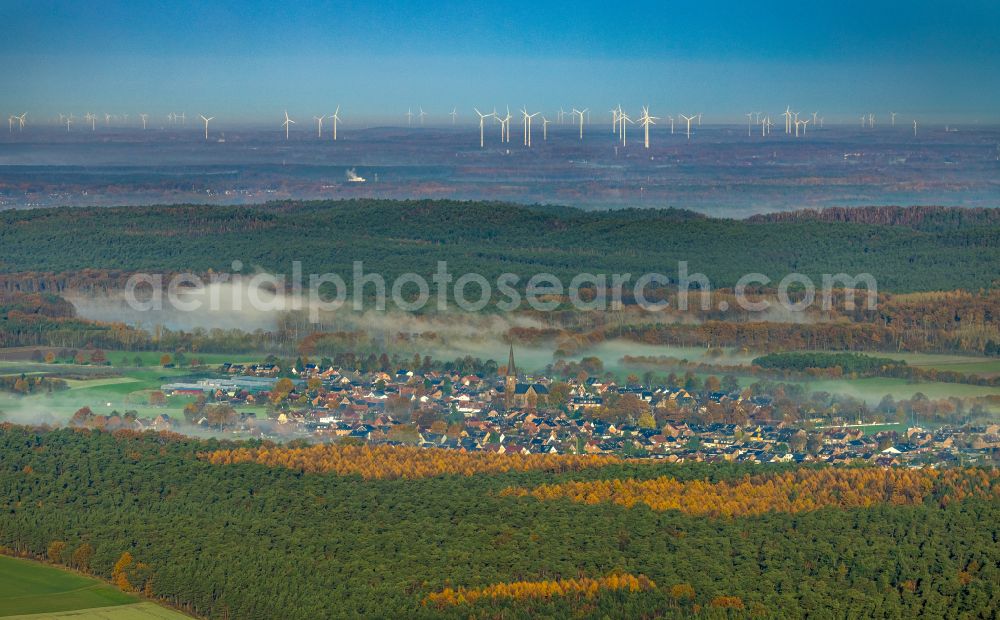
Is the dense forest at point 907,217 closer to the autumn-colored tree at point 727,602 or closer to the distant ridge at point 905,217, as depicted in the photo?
the distant ridge at point 905,217

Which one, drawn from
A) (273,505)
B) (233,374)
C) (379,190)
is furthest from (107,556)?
(379,190)

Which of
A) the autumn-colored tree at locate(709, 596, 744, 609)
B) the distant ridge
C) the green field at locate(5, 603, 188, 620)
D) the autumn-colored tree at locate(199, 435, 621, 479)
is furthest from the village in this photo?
the distant ridge

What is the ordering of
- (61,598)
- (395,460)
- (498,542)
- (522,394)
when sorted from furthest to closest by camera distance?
(522,394) → (395,460) → (498,542) → (61,598)

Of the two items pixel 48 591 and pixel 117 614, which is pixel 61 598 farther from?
pixel 117 614

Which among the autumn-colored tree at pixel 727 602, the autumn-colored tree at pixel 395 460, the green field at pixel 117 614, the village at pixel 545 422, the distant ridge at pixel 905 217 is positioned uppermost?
the distant ridge at pixel 905 217

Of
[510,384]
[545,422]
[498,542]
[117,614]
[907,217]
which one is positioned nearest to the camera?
[117,614]

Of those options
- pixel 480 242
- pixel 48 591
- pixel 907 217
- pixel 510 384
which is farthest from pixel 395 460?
pixel 907 217

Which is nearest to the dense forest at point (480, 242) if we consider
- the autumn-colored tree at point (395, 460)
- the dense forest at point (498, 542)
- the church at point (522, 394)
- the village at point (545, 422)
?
the church at point (522, 394)

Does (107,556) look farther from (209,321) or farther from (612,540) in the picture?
(209,321)

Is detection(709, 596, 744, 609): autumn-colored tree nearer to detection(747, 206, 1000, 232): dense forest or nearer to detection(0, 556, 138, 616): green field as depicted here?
detection(0, 556, 138, 616): green field
